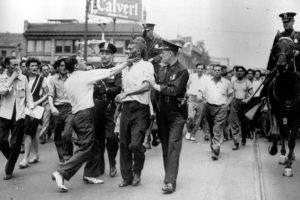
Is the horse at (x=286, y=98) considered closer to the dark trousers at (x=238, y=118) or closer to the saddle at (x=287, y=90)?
the saddle at (x=287, y=90)

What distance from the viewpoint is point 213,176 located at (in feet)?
23.2

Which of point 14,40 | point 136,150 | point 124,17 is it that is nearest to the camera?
point 136,150

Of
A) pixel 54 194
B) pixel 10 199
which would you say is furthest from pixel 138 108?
pixel 10 199

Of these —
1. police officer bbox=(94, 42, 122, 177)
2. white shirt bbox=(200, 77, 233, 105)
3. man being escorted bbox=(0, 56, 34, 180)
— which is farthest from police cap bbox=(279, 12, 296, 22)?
man being escorted bbox=(0, 56, 34, 180)

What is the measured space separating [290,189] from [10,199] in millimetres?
4169

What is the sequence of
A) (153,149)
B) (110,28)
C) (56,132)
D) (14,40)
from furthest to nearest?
(14,40) → (110,28) → (153,149) → (56,132)

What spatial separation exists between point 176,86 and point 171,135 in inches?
29.4

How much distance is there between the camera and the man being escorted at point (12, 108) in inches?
262

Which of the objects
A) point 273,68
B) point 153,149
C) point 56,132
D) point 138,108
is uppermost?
point 273,68

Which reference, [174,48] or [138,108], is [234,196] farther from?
[174,48]

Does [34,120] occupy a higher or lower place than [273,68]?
lower

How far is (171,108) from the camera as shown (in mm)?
6137

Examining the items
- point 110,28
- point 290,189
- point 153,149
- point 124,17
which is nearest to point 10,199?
point 290,189

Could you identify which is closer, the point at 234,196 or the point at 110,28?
the point at 234,196
